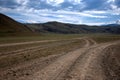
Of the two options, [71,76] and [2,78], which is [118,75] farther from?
[2,78]

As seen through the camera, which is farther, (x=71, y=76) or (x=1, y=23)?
(x=1, y=23)

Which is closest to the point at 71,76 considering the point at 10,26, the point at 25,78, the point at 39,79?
the point at 39,79

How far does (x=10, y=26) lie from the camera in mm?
163875

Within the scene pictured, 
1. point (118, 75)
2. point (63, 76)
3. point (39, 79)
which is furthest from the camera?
point (118, 75)

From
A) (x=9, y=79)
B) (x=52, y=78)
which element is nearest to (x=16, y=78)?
(x=9, y=79)

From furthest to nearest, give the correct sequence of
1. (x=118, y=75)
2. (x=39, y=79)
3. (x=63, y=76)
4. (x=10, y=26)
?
(x=10, y=26), (x=118, y=75), (x=63, y=76), (x=39, y=79)

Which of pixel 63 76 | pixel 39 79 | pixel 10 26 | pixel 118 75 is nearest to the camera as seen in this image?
pixel 39 79

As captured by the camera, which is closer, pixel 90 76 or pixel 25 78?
pixel 25 78

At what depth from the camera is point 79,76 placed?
1075 cm

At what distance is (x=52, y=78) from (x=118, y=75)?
412 cm

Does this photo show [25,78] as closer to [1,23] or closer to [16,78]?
[16,78]

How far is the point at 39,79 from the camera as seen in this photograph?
32.4ft

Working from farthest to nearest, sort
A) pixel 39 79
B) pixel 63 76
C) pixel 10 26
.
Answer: pixel 10 26, pixel 63 76, pixel 39 79

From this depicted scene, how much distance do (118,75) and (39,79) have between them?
4800 mm
